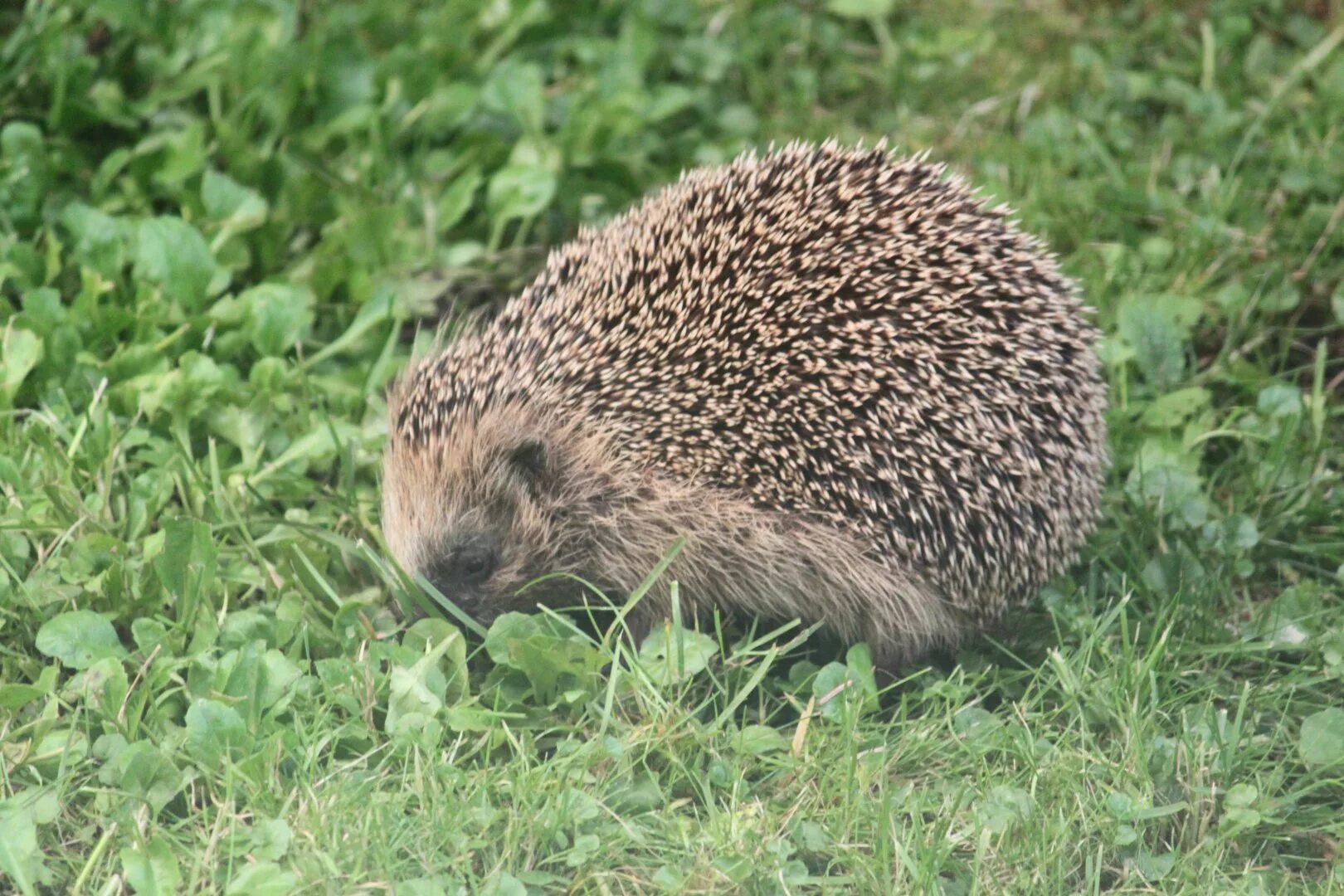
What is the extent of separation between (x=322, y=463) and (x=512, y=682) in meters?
0.94

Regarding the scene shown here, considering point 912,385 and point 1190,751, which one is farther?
point 912,385

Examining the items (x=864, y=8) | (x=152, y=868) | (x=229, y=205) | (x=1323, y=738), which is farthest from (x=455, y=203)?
(x=1323, y=738)

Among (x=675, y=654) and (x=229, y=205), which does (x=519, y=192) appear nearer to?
(x=229, y=205)

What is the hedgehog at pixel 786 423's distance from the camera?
326 centimetres

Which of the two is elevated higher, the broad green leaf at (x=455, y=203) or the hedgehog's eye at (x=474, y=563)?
the broad green leaf at (x=455, y=203)

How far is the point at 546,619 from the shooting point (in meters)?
3.16

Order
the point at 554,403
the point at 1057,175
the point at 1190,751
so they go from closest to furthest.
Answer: the point at 1190,751, the point at 554,403, the point at 1057,175

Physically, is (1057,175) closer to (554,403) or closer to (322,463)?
(554,403)

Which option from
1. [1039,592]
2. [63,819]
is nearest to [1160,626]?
[1039,592]

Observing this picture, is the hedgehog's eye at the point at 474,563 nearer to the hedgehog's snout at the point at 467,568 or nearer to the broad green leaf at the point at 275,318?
the hedgehog's snout at the point at 467,568

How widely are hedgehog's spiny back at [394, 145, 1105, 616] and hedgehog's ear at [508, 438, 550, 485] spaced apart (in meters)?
0.11

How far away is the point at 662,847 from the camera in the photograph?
2.70 metres

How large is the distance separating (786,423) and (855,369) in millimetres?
190

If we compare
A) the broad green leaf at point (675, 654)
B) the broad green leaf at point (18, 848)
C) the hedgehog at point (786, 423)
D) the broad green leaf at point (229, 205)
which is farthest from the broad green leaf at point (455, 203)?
the broad green leaf at point (18, 848)
